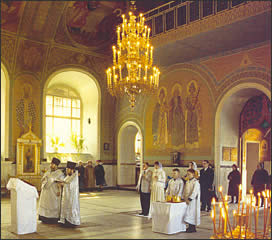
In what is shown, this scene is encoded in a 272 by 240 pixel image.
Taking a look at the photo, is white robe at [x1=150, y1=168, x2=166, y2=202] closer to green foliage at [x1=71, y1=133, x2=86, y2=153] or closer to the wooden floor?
the wooden floor

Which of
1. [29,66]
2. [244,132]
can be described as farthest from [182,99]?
[29,66]

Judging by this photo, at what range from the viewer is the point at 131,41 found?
35.3ft

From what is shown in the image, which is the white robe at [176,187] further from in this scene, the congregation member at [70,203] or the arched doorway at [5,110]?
the arched doorway at [5,110]

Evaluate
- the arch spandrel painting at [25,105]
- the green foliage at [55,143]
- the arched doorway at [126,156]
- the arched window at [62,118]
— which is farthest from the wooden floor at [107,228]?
the arched window at [62,118]

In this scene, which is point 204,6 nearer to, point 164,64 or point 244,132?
point 164,64

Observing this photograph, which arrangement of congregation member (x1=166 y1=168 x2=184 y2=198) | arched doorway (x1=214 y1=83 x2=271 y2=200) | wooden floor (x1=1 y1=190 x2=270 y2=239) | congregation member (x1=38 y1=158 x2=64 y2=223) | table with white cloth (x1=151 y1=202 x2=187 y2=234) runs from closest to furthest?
wooden floor (x1=1 y1=190 x2=270 y2=239), table with white cloth (x1=151 y1=202 x2=187 y2=234), congregation member (x1=166 y1=168 x2=184 y2=198), congregation member (x1=38 y1=158 x2=64 y2=223), arched doorway (x1=214 y1=83 x2=271 y2=200)

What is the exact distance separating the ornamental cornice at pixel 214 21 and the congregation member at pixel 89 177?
6.84 meters

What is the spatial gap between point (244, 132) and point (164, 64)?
4.56m

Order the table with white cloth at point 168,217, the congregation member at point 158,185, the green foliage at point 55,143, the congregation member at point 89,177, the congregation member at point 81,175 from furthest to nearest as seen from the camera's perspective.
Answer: the green foliage at point 55,143, the congregation member at point 89,177, the congregation member at point 81,175, the congregation member at point 158,185, the table with white cloth at point 168,217

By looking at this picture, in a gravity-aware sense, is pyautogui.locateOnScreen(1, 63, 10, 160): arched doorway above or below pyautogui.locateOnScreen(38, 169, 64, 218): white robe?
above

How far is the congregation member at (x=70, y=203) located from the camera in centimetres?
851

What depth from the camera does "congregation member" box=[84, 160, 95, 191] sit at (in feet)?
57.6

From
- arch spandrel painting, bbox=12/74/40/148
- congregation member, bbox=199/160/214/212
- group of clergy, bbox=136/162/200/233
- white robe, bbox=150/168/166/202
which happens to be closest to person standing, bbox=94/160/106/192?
arch spandrel painting, bbox=12/74/40/148

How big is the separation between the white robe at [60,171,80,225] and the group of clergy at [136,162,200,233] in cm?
214
